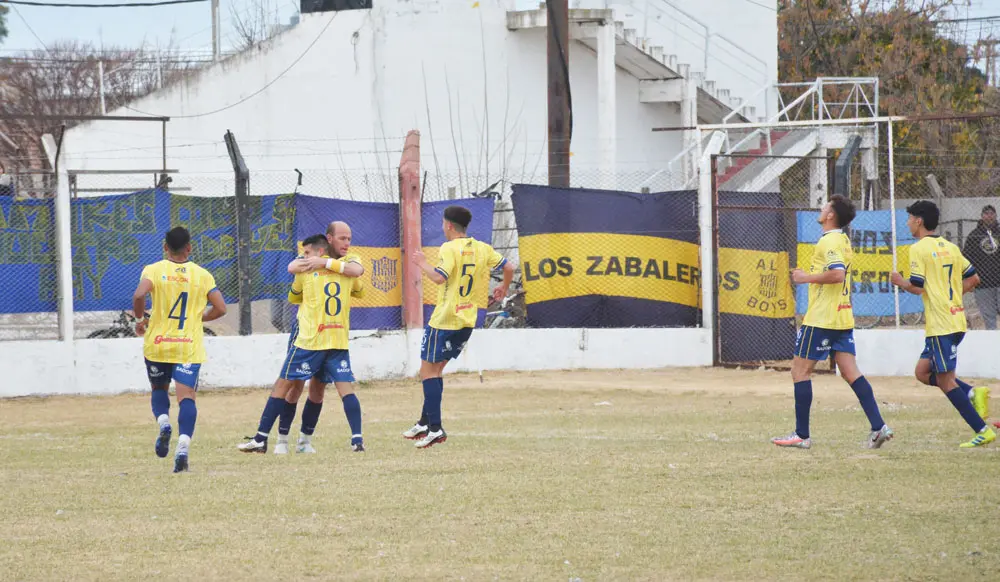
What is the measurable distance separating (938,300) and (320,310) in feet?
15.8

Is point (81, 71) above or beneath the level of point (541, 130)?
above

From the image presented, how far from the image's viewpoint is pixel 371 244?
1688 cm

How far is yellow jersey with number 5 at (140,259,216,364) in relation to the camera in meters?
9.51

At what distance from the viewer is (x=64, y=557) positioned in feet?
21.0

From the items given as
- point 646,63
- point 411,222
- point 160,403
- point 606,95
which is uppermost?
point 646,63

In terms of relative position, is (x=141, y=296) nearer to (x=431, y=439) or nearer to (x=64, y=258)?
(x=431, y=439)

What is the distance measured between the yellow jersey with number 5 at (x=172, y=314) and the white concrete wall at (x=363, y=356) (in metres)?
6.51

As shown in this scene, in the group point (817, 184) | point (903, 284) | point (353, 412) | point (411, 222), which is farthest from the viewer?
point (817, 184)

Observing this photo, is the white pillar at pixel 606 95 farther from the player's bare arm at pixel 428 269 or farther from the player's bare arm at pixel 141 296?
the player's bare arm at pixel 141 296

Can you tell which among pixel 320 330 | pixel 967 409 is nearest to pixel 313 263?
pixel 320 330

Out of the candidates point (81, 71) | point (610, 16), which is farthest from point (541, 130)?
point (81, 71)

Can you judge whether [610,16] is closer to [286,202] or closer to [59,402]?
[286,202]

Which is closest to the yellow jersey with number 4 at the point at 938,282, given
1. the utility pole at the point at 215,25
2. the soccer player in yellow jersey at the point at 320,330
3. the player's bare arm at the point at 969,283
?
the player's bare arm at the point at 969,283

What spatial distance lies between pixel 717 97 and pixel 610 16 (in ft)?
14.5
